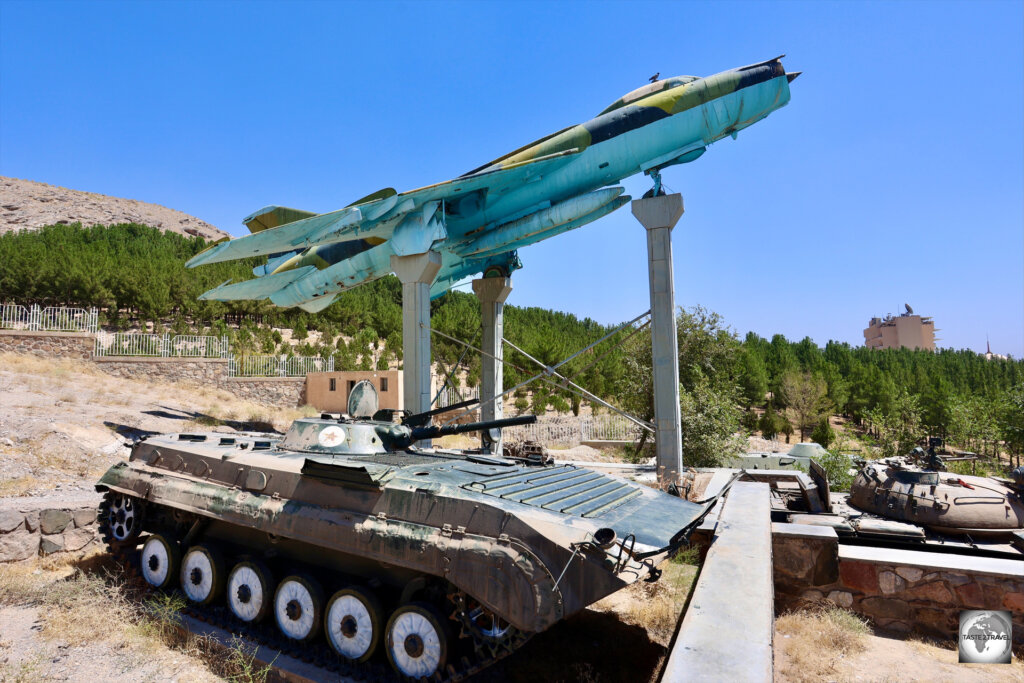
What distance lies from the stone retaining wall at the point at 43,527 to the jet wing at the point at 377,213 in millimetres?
4248

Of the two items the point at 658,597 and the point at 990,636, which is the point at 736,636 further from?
the point at 990,636

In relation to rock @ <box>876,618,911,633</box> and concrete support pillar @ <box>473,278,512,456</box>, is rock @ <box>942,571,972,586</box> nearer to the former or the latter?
rock @ <box>876,618,911,633</box>

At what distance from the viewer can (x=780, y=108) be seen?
9570mm

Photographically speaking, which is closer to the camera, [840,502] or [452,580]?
[452,580]

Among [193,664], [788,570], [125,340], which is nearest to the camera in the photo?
[193,664]

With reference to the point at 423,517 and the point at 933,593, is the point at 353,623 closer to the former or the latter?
the point at 423,517

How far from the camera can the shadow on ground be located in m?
5.00

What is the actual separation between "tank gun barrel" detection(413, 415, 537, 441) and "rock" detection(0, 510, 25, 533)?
16.6ft

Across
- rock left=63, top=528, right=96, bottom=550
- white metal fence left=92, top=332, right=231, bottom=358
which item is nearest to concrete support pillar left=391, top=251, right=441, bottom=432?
rock left=63, top=528, right=96, bottom=550

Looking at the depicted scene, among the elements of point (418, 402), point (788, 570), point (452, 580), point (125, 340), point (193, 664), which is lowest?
point (193, 664)

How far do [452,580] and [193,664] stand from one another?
270 centimetres

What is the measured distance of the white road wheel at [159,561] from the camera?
258 inches

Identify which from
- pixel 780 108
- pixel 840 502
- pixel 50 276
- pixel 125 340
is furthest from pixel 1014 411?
pixel 50 276

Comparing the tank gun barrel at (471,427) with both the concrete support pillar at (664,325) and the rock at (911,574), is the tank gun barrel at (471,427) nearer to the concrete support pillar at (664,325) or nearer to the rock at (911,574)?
the concrete support pillar at (664,325)
